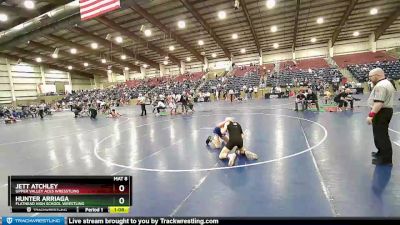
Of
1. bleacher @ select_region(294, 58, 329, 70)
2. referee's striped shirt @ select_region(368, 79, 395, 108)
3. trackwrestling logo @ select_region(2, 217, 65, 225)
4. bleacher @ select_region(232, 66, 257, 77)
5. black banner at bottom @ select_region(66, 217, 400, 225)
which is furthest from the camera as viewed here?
bleacher @ select_region(232, 66, 257, 77)

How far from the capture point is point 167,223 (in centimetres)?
196

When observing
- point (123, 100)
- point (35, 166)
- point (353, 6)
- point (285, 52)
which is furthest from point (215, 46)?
point (35, 166)

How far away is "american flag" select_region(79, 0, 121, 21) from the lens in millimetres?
12816

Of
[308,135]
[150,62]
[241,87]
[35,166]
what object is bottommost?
[35,166]

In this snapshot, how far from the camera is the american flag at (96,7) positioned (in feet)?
42.0

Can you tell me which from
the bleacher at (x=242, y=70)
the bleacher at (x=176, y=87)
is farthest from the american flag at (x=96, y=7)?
the bleacher at (x=242, y=70)

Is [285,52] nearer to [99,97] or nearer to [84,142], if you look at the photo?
[99,97]

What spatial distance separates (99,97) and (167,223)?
4264cm

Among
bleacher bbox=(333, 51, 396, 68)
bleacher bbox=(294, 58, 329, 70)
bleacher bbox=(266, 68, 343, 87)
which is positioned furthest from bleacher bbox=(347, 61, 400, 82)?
bleacher bbox=(294, 58, 329, 70)

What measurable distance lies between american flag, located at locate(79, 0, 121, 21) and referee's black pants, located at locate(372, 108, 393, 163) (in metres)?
11.9

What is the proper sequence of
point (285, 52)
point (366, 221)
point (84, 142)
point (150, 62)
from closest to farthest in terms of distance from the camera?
point (366, 221)
point (84, 142)
point (285, 52)
point (150, 62)
